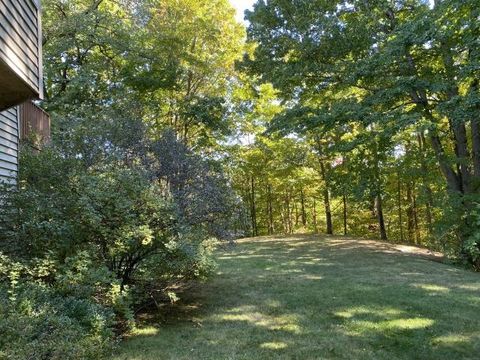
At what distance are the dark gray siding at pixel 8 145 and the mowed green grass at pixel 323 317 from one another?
3.77 meters

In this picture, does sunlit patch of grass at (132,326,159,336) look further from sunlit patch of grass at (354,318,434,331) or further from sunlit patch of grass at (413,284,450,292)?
sunlit patch of grass at (413,284,450,292)

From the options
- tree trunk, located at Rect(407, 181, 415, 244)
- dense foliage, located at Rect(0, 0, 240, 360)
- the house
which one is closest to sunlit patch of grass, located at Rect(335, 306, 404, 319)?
dense foliage, located at Rect(0, 0, 240, 360)

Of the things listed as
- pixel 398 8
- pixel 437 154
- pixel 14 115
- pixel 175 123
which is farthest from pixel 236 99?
pixel 14 115

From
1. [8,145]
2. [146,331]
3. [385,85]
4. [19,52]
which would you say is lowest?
[146,331]

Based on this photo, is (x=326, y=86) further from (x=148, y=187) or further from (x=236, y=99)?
(x=148, y=187)

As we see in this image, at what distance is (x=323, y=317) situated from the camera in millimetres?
5863

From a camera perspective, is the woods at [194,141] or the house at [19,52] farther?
the woods at [194,141]

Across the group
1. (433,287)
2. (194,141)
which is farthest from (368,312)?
(194,141)

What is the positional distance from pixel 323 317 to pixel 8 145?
621cm

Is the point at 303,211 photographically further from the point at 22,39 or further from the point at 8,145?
the point at 22,39

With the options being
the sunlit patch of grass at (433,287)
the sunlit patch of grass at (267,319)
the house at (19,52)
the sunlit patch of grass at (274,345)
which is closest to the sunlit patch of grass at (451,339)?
the sunlit patch of grass at (267,319)

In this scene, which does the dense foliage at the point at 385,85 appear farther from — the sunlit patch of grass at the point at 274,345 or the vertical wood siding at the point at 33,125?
the vertical wood siding at the point at 33,125

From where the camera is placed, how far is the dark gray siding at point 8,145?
6.54m

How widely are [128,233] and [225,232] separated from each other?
1.75 m
